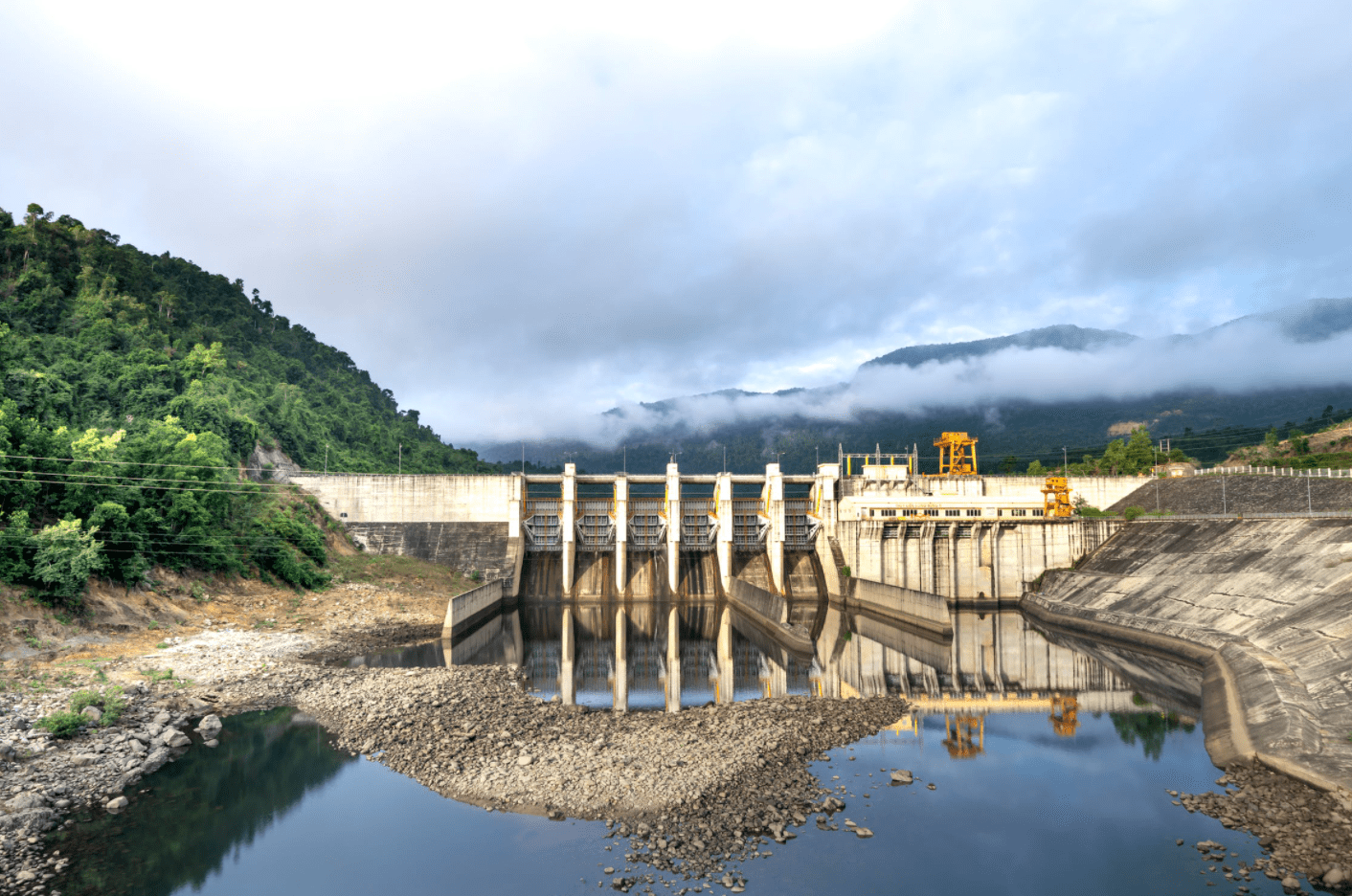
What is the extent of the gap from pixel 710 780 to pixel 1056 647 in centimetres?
2411

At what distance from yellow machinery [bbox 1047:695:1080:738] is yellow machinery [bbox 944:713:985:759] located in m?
2.12

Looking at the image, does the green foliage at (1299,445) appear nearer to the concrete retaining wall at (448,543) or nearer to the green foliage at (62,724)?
the concrete retaining wall at (448,543)

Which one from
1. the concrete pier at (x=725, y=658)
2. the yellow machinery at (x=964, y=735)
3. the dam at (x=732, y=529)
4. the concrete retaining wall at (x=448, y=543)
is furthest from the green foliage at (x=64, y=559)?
the yellow machinery at (x=964, y=735)

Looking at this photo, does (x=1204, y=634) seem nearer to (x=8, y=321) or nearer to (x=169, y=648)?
(x=169, y=648)

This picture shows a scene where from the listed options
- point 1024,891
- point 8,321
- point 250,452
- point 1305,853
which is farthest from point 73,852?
point 8,321

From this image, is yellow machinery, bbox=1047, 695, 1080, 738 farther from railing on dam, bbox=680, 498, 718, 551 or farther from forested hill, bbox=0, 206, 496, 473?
forested hill, bbox=0, 206, 496, 473

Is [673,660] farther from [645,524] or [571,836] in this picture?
[645,524]

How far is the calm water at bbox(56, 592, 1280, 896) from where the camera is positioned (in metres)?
12.3

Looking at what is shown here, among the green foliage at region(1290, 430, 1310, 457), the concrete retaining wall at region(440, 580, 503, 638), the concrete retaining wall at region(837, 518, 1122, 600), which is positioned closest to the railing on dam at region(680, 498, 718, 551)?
the concrete retaining wall at region(837, 518, 1122, 600)

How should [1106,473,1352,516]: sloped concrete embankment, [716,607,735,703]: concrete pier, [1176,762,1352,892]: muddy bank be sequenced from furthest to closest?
[1106,473,1352,516]: sloped concrete embankment, [716,607,735,703]: concrete pier, [1176,762,1352,892]: muddy bank

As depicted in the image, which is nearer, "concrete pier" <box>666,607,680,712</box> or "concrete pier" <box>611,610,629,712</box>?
"concrete pier" <box>611,610,629,712</box>

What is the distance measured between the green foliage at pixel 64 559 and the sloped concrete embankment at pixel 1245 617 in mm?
34104

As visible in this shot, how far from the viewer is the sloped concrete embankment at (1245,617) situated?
656 inches

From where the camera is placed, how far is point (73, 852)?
478 inches
